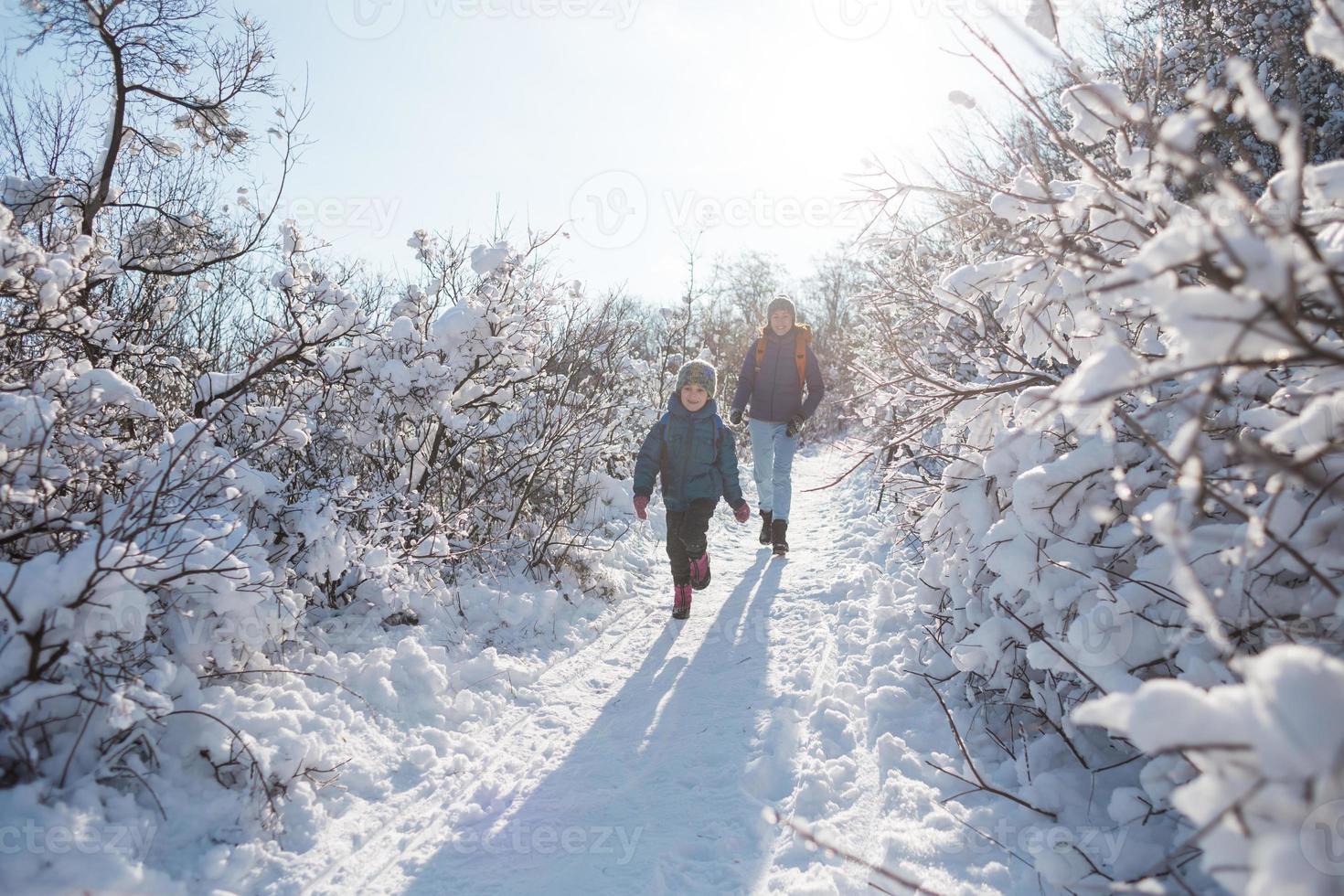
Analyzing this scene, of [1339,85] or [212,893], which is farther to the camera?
[1339,85]

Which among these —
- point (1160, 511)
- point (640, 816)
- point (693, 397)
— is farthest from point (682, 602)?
point (1160, 511)

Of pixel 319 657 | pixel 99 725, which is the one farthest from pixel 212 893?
pixel 319 657

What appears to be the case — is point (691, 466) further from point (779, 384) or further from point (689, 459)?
point (779, 384)

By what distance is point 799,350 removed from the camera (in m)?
6.32

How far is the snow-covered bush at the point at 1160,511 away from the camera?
3.17 feet

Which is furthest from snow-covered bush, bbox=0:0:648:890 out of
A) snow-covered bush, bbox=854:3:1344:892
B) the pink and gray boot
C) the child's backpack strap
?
Answer: snow-covered bush, bbox=854:3:1344:892

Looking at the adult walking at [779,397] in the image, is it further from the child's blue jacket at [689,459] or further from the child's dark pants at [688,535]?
the child's dark pants at [688,535]

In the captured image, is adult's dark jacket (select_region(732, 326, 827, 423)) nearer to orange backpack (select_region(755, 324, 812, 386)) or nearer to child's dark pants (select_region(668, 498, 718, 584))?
orange backpack (select_region(755, 324, 812, 386))

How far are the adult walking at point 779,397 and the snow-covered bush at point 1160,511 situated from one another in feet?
8.78

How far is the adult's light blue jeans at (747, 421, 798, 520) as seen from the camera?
6.32 m

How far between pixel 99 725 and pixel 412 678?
4.47 ft

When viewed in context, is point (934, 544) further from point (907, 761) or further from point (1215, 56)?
point (1215, 56)

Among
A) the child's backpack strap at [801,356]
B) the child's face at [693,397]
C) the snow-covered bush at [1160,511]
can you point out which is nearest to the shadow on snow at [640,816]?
the snow-covered bush at [1160,511]

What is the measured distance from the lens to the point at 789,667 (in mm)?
3803
